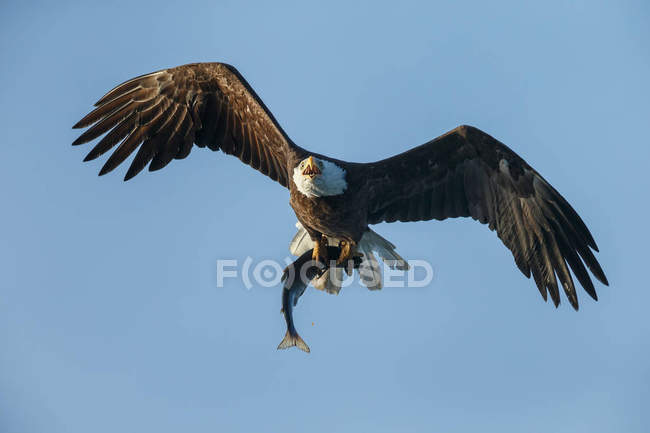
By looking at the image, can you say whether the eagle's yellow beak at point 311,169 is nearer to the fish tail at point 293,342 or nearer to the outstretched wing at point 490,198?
the outstretched wing at point 490,198

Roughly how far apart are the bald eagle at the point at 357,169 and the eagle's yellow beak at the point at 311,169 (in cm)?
23

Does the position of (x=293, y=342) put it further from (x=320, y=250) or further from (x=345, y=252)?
(x=345, y=252)

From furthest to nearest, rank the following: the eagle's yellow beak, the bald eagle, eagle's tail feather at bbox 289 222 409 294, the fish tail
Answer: eagle's tail feather at bbox 289 222 409 294, the bald eagle, the eagle's yellow beak, the fish tail

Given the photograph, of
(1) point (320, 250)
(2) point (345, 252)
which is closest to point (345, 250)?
(2) point (345, 252)

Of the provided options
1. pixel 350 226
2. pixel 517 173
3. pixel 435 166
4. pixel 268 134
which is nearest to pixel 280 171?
pixel 268 134

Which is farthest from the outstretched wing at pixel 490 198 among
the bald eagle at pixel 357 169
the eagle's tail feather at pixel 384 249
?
the eagle's tail feather at pixel 384 249

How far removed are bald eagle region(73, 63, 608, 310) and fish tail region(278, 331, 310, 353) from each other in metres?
1.09

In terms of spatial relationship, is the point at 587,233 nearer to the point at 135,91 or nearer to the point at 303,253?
the point at 303,253

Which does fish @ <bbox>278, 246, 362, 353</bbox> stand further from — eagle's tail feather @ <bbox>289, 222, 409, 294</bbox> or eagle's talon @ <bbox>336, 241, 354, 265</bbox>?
eagle's tail feather @ <bbox>289, 222, 409, 294</bbox>

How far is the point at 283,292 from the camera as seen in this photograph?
6.71m

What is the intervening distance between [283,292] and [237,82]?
6.35ft

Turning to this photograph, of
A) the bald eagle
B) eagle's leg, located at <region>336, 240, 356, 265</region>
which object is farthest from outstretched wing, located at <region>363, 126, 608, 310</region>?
eagle's leg, located at <region>336, 240, 356, 265</region>

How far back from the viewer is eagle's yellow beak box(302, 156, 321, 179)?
6664 millimetres

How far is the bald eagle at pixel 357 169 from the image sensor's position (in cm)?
715
